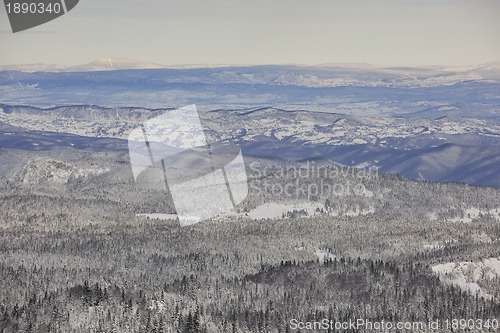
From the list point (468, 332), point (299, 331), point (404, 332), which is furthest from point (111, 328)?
point (468, 332)

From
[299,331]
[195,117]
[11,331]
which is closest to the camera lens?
[195,117]

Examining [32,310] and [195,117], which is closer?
[195,117]

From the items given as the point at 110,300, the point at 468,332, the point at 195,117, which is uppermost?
the point at 195,117

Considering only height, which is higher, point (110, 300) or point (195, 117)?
point (195, 117)

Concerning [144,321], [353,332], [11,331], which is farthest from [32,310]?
[353,332]

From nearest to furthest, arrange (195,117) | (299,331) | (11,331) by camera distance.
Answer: (195,117), (11,331), (299,331)

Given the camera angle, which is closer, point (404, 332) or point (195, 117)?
point (195, 117)

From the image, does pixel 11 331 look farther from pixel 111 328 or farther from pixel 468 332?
pixel 468 332

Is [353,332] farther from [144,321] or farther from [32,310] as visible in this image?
[32,310]

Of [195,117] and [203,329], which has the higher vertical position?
[195,117]
